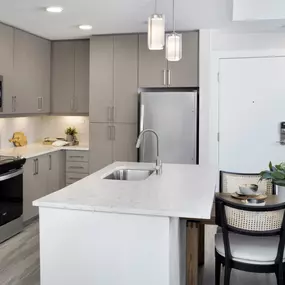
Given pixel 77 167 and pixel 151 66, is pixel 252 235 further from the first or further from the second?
pixel 77 167

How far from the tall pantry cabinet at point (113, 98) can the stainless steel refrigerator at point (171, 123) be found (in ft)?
0.90

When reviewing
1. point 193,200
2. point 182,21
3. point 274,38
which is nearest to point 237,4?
point 182,21

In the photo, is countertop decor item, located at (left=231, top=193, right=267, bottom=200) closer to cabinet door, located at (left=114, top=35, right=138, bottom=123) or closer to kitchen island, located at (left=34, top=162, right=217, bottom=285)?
kitchen island, located at (left=34, top=162, right=217, bottom=285)

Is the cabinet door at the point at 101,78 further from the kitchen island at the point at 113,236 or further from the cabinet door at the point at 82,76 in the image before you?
the kitchen island at the point at 113,236

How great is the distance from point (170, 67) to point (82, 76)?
1.32 meters

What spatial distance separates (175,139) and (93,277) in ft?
8.91

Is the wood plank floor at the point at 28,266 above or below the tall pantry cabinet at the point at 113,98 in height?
below

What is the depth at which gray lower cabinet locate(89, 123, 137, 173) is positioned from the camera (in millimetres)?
4988

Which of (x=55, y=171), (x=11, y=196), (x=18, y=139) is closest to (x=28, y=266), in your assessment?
(x=11, y=196)

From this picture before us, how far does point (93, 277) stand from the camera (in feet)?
7.16

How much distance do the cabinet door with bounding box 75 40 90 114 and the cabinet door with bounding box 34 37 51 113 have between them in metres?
0.41

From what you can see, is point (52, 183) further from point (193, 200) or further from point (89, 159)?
point (193, 200)

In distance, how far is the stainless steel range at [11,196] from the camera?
385 centimetres

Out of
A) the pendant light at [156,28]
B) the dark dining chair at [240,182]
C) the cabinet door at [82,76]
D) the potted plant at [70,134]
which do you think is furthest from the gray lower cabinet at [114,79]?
the pendant light at [156,28]
